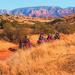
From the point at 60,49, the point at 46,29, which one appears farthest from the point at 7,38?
the point at 60,49

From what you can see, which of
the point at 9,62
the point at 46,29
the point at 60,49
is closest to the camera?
the point at 9,62

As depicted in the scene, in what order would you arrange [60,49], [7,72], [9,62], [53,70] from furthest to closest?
[60,49]
[9,62]
[7,72]
[53,70]

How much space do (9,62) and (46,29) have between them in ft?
99.9

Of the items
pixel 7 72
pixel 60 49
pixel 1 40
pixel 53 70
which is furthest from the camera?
pixel 1 40

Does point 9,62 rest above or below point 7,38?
above

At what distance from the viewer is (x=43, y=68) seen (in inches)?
404

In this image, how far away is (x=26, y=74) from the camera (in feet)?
33.3

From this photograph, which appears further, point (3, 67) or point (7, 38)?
point (7, 38)

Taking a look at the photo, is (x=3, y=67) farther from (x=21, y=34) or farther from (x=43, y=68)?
(x=21, y=34)

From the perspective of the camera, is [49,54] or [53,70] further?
[49,54]

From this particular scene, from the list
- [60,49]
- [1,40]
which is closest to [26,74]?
[60,49]

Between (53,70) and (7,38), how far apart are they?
2733 centimetres

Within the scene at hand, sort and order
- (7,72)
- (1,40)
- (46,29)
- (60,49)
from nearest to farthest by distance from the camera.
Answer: (7,72) → (60,49) → (1,40) → (46,29)

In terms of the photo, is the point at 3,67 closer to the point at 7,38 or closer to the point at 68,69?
the point at 68,69
